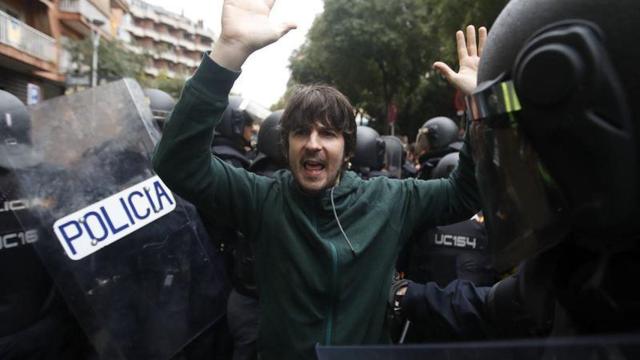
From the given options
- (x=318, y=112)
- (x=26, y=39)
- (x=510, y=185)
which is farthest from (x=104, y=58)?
(x=510, y=185)

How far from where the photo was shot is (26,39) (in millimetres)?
15773

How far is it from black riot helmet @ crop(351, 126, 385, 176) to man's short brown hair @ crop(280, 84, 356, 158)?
8.26 ft

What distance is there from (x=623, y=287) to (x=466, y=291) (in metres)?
0.89

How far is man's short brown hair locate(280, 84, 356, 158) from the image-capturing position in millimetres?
1734

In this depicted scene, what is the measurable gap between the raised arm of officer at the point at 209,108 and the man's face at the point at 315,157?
0.24 m

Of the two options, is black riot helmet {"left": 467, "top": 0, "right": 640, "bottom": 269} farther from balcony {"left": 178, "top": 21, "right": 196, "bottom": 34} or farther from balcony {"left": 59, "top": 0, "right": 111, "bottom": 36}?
balcony {"left": 178, "top": 21, "right": 196, "bottom": 34}

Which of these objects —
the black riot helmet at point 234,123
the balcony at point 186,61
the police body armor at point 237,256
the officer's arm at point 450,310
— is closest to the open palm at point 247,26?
the officer's arm at point 450,310

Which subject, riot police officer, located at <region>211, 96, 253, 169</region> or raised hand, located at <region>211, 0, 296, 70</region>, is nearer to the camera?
raised hand, located at <region>211, 0, 296, 70</region>

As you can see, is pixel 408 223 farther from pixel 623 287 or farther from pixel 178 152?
pixel 623 287

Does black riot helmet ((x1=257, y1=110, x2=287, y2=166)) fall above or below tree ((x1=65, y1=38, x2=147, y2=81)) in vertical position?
below

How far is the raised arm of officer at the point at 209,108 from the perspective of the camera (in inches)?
50.8

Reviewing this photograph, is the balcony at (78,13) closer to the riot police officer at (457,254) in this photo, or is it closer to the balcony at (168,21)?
the riot police officer at (457,254)

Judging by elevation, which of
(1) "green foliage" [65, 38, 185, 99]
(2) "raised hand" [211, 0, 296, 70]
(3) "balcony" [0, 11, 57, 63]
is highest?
(3) "balcony" [0, 11, 57, 63]

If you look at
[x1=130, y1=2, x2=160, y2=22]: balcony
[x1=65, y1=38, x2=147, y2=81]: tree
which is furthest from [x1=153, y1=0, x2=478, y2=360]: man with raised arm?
[x1=130, y1=2, x2=160, y2=22]: balcony
